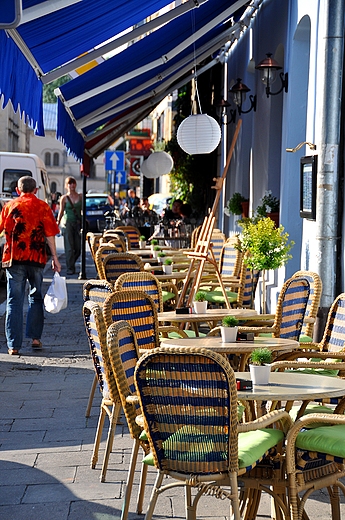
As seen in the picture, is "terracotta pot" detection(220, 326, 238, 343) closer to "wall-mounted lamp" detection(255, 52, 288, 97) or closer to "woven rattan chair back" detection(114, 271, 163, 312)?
"woven rattan chair back" detection(114, 271, 163, 312)

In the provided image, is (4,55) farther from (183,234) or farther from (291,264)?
(183,234)

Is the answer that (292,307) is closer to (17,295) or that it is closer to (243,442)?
(243,442)

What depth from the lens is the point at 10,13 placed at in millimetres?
3176

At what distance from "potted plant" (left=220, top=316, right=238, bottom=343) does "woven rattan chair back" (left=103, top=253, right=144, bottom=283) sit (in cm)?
379

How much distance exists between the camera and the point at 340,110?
8164 millimetres

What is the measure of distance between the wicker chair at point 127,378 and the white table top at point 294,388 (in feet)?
1.83

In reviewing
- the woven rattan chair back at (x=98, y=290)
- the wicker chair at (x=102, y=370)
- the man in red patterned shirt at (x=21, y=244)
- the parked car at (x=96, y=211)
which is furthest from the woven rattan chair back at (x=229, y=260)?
the parked car at (x=96, y=211)

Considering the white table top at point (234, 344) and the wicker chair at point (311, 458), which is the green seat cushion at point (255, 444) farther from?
the white table top at point (234, 344)

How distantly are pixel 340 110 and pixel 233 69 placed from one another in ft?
31.0

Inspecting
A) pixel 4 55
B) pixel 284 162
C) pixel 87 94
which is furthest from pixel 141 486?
pixel 87 94

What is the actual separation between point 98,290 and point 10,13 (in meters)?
3.36

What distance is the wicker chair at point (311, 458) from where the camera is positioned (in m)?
3.83

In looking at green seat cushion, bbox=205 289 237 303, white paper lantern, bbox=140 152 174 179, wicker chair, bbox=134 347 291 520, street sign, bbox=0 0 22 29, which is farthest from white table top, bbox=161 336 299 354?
white paper lantern, bbox=140 152 174 179

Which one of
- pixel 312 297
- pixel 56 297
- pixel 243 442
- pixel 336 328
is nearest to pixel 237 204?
pixel 56 297
